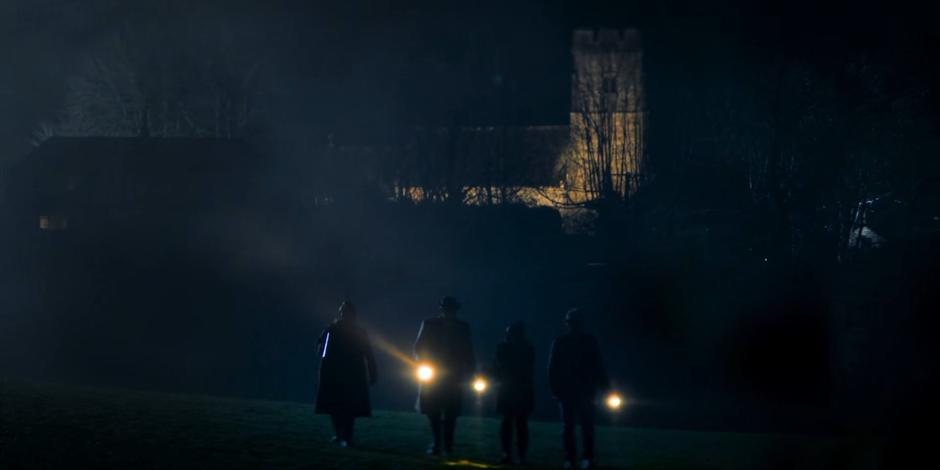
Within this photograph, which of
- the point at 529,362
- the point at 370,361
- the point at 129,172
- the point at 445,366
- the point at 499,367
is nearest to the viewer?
the point at 499,367

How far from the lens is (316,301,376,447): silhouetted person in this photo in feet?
53.1

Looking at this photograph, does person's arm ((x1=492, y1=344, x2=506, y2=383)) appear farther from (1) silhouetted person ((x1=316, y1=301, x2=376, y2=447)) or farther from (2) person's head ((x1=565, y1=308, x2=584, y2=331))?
(1) silhouetted person ((x1=316, y1=301, x2=376, y2=447))

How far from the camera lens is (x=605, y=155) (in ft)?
188

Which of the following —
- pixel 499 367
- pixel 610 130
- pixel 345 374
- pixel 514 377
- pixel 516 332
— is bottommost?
pixel 345 374

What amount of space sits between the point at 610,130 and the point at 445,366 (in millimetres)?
44151

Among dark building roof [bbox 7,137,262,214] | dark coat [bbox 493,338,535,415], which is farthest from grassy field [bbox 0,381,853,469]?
dark building roof [bbox 7,137,262,214]

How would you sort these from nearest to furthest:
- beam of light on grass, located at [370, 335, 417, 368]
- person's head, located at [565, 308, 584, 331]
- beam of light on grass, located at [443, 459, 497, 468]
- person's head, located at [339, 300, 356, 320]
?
1. beam of light on grass, located at [443, 459, 497, 468]
2. person's head, located at [565, 308, 584, 331]
3. person's head, located at [339, 300, 356, 320]
4. beam of light on grass, located at [370, 335, 417, 368]

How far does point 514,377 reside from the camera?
49.3 ft

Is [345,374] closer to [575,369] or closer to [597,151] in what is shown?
[575,369]

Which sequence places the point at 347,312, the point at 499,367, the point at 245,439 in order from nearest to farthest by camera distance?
1. the point at 499,367
2. the point at 245,439
3. the point at 347,312

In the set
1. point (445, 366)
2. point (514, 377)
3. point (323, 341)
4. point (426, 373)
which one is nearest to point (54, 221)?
point (323, 341)

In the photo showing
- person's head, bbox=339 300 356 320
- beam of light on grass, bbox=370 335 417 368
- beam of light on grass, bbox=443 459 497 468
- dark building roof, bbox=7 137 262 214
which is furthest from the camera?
dark building roof, bbox=7 137 262 214

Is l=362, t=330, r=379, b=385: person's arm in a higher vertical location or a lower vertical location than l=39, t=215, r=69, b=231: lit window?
lower

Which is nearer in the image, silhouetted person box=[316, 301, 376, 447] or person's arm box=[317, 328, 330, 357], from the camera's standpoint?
silhouetted person box=[316, 301, 376, 447]
